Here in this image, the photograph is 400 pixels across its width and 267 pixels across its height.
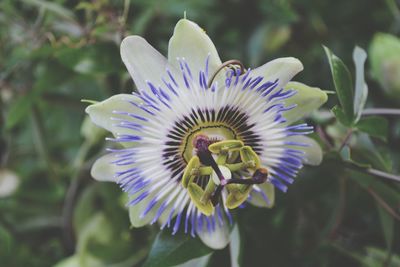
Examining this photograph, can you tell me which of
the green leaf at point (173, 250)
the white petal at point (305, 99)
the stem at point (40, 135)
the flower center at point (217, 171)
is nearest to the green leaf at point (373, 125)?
the white petal at point (305, 99)

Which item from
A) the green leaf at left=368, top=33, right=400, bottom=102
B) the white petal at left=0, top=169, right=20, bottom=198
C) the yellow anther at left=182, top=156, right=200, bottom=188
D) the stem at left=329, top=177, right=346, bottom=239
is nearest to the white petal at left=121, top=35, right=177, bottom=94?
the yellow anther at left=182, top=156, right=200, bottom=188

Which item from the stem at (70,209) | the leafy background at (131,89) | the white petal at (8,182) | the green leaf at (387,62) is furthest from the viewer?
the white petal at (8,182)

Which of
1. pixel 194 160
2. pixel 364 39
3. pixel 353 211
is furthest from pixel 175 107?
pixel 364 39

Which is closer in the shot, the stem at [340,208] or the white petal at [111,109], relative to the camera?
the white petal at [111,109]

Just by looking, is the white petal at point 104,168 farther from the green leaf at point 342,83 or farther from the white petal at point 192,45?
the green leaf at point 342,83

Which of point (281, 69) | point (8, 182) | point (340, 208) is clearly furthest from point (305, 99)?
point (8, 182)

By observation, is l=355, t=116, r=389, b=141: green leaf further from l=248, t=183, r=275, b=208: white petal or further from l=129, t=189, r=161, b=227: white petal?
l=129, t=189, r=161, b=227: white petal

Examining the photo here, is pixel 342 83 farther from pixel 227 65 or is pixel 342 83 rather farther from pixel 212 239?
pixel 212 239
